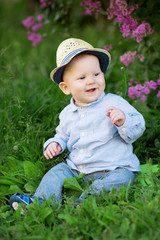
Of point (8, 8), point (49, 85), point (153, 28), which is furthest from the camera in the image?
point (8, 8)

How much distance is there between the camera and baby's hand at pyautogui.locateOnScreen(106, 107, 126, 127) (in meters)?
2.14

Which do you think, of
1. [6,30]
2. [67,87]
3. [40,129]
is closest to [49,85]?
[40,129]

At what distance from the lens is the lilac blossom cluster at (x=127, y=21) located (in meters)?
2.87

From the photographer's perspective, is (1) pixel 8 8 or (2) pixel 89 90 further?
(1) pixel 8 8

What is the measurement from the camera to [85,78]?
2.32 meters

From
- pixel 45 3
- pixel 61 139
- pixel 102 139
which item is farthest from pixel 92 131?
pixel 45 3

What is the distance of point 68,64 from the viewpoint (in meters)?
2.37

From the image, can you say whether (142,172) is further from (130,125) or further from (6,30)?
(6,30)

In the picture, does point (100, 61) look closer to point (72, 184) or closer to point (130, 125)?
point (130, 125)

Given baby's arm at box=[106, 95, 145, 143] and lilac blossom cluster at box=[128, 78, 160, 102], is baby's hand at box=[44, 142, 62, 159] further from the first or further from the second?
lilac blossom cluster at box=[128, 78, 160, 102]

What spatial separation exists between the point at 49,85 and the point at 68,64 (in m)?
1.00

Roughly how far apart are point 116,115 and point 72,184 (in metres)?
0.56

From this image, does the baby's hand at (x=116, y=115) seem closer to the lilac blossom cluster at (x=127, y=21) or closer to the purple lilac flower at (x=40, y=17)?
the lilac blossom cluster at (x=127, y=21)

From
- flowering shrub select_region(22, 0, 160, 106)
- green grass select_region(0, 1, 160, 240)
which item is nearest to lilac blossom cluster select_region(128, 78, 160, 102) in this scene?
flowering shrub select_region(22, 0, 160, 106)
